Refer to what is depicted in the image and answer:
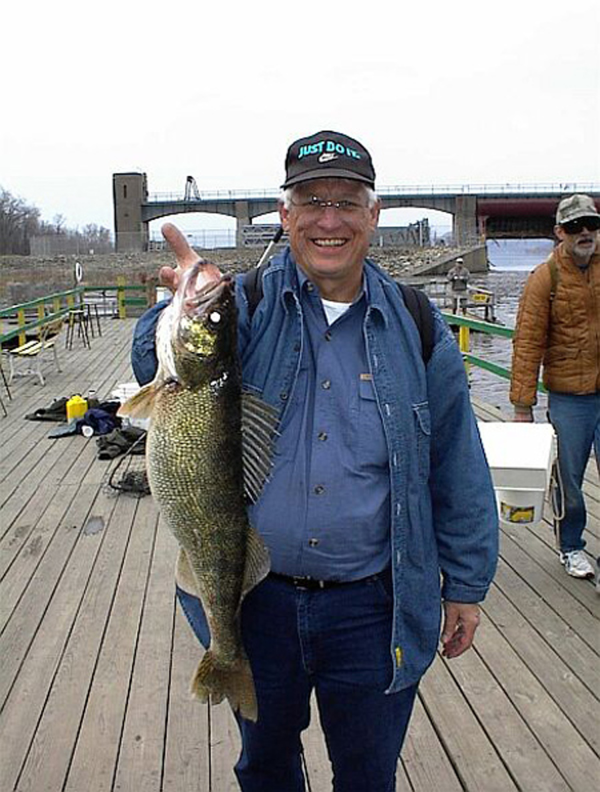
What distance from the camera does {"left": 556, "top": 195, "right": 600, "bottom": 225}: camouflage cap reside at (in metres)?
3.77

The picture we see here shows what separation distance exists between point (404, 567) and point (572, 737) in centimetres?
143

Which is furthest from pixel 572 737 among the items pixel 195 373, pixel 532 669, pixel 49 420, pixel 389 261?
pixel 389 261

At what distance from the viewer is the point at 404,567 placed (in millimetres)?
1939

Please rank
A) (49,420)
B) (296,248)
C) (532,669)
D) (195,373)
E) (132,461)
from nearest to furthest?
(195,373) → (296,248) → (532,669) → (132,461) → (49,420)

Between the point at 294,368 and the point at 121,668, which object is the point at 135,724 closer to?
the point at 121,668

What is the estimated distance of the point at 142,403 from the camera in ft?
6.35

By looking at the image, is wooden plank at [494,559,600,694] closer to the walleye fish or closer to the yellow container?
the walleye fish

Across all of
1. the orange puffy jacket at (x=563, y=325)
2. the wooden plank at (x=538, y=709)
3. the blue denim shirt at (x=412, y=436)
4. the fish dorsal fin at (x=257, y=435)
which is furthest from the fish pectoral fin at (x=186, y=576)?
the orange puffy jacket at (x=563, y=325)

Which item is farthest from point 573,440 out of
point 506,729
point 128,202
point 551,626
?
point 128,202

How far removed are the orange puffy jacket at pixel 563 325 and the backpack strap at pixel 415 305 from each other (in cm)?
214

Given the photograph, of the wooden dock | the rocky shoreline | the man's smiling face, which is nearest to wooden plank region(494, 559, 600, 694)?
the wooden dock

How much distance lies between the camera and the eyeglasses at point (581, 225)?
12.4 feet

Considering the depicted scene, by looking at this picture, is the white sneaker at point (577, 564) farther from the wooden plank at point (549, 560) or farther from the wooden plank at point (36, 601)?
Result: the wooden plank at point (36, 601)

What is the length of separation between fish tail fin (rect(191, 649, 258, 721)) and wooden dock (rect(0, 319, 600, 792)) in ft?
2.91
